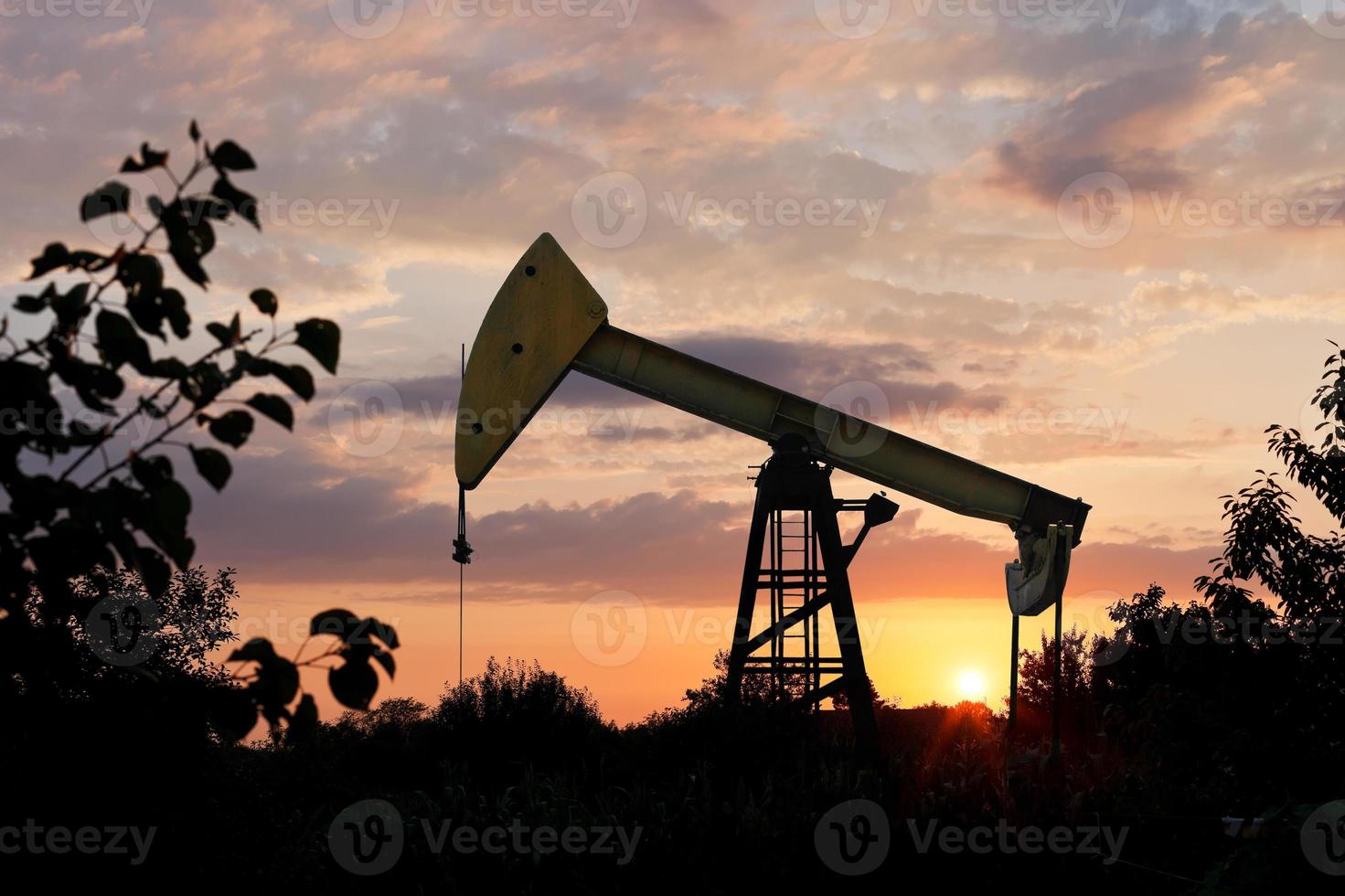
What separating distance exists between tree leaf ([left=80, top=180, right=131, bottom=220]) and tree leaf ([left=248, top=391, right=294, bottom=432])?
527 millimetres

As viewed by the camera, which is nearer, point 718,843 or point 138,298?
point 138,298

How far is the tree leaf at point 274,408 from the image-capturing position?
3.06 metres

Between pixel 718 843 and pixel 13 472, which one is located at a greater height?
pixel 13 472

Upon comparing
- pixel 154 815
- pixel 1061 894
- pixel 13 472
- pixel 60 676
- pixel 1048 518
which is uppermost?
pixel 1048 518

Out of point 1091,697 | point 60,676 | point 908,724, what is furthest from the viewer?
point 1091,697

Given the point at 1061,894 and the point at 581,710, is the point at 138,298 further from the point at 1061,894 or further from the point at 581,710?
the point at 581,710

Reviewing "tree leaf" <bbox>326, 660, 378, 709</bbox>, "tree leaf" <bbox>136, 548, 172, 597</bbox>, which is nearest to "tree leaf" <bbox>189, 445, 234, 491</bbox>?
"tree leaf" <bbox>136, 548, 172, 597</bbox>

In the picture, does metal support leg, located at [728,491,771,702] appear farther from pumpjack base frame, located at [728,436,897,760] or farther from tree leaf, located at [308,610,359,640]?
tree leaf, located at [308,610,359,640]

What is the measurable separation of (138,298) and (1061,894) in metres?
8.62

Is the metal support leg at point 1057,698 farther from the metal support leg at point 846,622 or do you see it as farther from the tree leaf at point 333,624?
the tree leaf at point 333,624

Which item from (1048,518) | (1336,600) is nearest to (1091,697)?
(1048,518)

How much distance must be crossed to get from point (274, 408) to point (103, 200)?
1.96 feet

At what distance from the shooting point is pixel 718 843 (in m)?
10.0

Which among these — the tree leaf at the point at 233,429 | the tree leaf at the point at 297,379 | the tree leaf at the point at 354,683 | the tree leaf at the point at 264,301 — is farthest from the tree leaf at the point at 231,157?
the tree leaf at the point at 354,683
